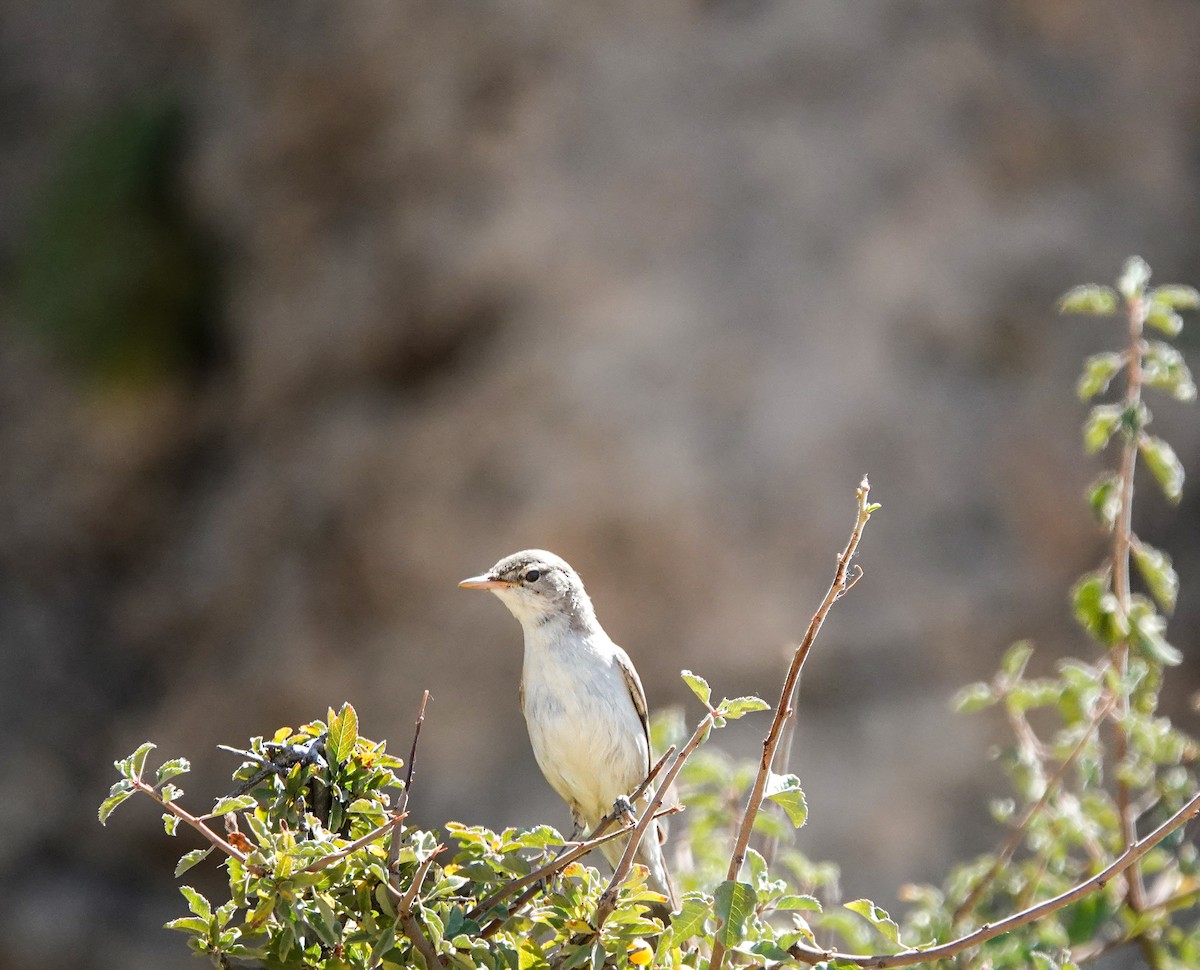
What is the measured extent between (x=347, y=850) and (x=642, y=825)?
0.41 m

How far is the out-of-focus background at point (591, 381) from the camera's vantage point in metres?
7.60

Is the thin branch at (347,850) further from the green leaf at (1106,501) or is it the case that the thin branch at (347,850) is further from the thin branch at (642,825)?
the green leaf at (1106,501)

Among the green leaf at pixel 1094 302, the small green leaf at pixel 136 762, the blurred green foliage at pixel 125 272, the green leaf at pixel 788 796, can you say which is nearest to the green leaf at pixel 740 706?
the green leaf at pixel 788 796

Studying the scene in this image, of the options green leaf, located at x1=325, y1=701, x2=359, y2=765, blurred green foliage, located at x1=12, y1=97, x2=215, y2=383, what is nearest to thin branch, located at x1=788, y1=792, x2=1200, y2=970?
green leaf, located at x1=325, y1=701, x2=359, y2=765

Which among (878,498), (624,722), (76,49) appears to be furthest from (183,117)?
(624,722)

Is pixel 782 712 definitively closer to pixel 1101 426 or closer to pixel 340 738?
pixel 340 738

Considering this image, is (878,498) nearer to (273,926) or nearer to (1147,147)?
(1147,147)

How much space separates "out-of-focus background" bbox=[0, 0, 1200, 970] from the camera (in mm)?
7598

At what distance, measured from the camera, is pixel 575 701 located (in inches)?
130

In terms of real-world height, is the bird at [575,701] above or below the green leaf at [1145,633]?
above

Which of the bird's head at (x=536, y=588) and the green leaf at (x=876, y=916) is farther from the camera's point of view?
the bird's head at (x=536, y=588)

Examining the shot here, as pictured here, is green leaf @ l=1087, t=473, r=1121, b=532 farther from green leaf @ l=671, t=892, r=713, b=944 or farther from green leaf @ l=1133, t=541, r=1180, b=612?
green leaf @ l=671, t=892, r=713, b=944

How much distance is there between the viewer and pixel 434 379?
872 cm

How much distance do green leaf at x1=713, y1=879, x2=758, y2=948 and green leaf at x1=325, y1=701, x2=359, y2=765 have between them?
60cm
